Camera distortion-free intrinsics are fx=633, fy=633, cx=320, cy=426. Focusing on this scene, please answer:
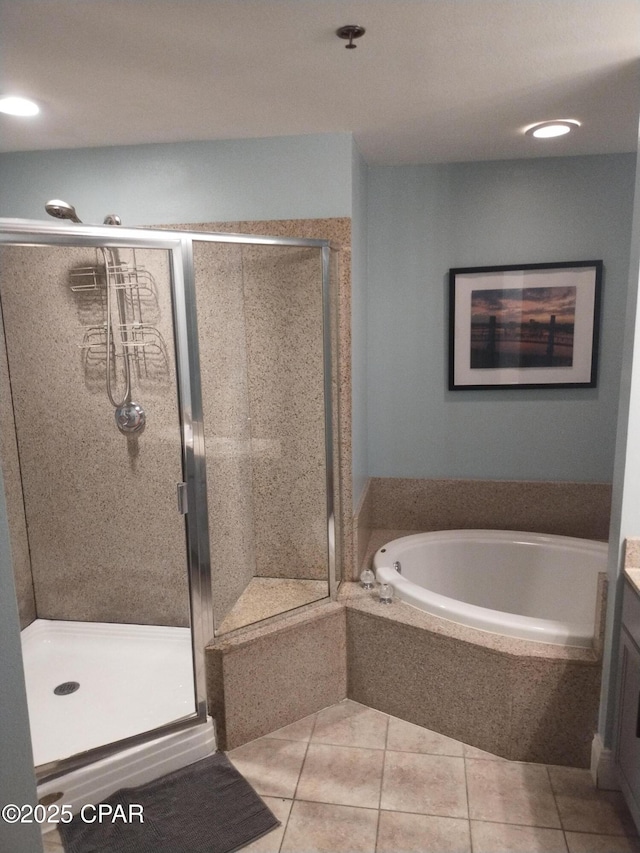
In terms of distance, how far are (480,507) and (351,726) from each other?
1356 mm

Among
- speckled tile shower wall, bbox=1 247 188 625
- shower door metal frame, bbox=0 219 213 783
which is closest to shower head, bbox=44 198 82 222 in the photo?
shower door metal frame, bbox=0 219 213 783

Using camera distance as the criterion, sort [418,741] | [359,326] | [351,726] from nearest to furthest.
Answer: [418,741]
[351,726]
[359,326]

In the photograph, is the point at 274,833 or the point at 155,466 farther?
the point at 155,466

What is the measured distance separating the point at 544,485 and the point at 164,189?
235cm

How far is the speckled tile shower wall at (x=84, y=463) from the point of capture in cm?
283

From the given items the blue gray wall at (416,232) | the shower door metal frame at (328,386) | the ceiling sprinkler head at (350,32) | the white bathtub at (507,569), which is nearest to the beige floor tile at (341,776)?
the shower door metal frame at (328,386)

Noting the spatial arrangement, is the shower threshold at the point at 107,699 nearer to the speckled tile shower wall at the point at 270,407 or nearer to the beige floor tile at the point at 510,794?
the speckled tile shower wall at the point at 270,407

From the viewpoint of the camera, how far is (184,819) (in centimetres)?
212

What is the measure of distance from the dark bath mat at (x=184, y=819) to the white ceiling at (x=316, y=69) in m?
2.38

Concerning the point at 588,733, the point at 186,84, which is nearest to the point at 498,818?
the point at 588,733

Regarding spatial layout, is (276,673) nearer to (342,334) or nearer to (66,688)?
(66,688)

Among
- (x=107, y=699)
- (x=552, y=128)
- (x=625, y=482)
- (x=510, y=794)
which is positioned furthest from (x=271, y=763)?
(x=552, y=128)

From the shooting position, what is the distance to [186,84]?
203cm

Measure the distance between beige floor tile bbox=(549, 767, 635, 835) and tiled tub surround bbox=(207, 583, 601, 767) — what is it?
64 mm
